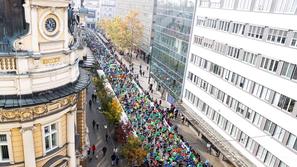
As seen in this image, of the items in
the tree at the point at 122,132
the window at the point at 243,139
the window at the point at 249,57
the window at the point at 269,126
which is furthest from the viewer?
the tree at the point at 122,132

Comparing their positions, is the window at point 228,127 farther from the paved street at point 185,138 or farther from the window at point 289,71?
the window at point 289,71

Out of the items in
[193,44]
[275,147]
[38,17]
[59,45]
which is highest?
[38,17]

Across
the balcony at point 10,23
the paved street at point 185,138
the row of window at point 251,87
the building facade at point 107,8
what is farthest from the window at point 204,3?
the building facade at point 107,8

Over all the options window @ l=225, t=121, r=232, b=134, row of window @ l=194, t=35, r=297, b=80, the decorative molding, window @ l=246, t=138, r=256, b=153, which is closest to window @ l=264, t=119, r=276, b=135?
window @ l=246, t=138, r=256, b=153

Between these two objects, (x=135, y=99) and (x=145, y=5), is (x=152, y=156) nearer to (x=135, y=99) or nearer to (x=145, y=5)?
(x=135, y=99)

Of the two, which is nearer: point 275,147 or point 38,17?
point 38,17

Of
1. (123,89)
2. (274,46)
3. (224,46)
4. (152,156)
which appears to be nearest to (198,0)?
(224,46)

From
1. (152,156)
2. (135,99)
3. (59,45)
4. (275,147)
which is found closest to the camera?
(59,45)

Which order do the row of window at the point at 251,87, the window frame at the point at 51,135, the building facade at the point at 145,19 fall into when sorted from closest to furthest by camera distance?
the window frame at the point at 51,135, the row of window at the point at 251,87, the building facade at the point at 145,19
